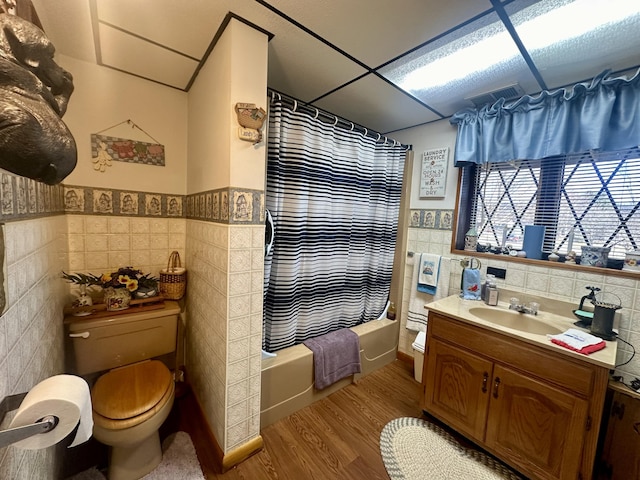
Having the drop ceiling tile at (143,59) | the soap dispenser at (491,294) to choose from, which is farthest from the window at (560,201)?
the drop ceiling tile at (143,59)

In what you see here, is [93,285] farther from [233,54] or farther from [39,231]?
[233,54]

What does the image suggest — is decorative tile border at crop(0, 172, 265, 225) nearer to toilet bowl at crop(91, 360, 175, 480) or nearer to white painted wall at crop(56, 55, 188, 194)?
white painted wall at crop(56, 55, 188, 194)

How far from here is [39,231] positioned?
0.91 metres

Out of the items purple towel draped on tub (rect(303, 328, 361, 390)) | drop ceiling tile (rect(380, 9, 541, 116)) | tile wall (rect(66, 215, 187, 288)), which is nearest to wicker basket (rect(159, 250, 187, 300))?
tile wall (rect(66, 215, 187, 288))

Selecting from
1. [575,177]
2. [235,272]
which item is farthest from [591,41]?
[235,272]

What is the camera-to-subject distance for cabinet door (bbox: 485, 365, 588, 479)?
1140 mm

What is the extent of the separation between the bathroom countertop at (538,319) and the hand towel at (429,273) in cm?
23

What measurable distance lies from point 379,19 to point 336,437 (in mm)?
2191

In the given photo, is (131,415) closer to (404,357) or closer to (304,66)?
(304,66)

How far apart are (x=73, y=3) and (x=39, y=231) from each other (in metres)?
0.96

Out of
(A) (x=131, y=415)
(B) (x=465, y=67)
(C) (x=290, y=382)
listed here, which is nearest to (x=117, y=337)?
(A) (x=131, y=415)

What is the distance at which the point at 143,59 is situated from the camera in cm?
141

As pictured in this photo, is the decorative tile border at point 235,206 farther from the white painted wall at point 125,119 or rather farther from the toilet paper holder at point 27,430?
the toilet paper holder at point 27,430

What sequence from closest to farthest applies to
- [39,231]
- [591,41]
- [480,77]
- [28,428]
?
[28,428]
[39,231]
[591,41]
[480,77]
